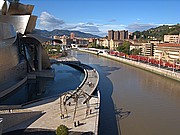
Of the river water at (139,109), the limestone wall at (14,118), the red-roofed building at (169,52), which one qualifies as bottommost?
the river water at (139,109)

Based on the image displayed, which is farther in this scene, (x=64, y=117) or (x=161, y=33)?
(x=161, y=33)

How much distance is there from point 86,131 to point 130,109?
18.3 feet

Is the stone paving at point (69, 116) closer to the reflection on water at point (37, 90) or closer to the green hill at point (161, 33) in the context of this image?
the reflection on water at point (37, 90)

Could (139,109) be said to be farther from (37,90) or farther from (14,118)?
(37,90)

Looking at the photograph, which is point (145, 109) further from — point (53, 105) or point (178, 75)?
point (178, 75)

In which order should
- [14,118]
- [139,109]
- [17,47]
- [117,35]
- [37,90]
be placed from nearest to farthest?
[14,118] < [139,109] < [37,90] < [17,47] < [117,35]

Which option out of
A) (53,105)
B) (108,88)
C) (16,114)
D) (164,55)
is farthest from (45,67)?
(164,55)

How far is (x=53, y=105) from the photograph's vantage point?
42.1ft

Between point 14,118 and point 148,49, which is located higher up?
point 148,49

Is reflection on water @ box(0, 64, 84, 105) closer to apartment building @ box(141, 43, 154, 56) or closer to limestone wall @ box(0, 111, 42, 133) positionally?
limestone wall @ box(0, 111, 42, 133)

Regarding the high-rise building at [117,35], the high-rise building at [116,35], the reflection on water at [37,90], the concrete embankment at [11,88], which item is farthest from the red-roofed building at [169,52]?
the high-rise building at [116,35]

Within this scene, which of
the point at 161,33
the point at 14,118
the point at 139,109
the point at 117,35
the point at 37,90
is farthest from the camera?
the point at 117,35

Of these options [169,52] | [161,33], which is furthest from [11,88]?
[161,33]

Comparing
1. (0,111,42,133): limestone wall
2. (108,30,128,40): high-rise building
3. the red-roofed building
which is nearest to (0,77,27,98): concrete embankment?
(0,111,42,133): limestone wall
